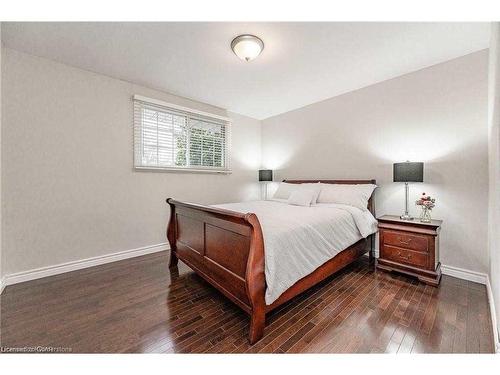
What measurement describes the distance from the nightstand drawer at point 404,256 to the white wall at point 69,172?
3143 millimetres

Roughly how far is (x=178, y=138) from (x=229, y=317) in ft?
9.36

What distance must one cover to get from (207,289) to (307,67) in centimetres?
281

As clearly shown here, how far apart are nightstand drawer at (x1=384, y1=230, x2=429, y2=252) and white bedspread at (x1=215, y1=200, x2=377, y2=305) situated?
22cm

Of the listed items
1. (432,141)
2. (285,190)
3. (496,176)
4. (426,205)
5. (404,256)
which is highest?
(432,141)

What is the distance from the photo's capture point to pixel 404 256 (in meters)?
2.30

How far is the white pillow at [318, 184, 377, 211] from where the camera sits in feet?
9.08

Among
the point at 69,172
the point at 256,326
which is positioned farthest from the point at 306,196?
the point at 69,172

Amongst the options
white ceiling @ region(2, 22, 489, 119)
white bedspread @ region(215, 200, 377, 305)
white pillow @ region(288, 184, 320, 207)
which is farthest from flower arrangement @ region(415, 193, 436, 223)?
white ceiling @ region(2, 22, 489, 119)

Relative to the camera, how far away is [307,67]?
2537mm

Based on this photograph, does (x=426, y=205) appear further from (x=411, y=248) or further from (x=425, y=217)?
(x=411, y=248)

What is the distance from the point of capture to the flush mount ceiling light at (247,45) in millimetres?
1982

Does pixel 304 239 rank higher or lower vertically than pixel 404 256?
higher

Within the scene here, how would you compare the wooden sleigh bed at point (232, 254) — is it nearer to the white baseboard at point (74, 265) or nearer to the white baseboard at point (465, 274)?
the white baseboard at point (74, 265)
